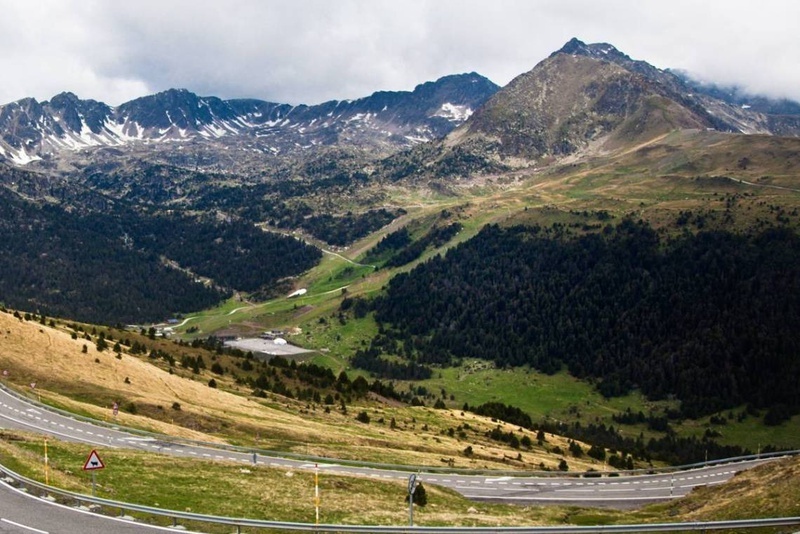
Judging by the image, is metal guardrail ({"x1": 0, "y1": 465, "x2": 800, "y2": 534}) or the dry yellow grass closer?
metal guardrail ({"x1": 0, "y1": 465, "x2": 800, "y2": 534})

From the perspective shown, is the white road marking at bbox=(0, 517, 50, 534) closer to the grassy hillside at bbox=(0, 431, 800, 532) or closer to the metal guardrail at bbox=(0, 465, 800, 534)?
the metal guardrail at bbox=(0, 465, 800, 534)

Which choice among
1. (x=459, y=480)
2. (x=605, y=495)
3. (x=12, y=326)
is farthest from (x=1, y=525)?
(x=12, y=326)

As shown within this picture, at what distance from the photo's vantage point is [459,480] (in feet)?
209

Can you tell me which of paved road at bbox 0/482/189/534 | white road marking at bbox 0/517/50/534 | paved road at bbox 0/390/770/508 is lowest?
paved road at bbox 0/390/770/508

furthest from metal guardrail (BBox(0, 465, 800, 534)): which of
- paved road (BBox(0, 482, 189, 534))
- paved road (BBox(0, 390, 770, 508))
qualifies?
paved road (BBox(0, 390, 770, 508))

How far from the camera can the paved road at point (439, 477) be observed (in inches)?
2076

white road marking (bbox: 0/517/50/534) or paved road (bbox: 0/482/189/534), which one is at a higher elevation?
white road marking (bbox: 0/517/50/534)

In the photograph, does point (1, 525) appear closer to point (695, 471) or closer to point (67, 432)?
point (67, 432)

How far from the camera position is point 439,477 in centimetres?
6375

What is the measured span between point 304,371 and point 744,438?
14013 centimetres

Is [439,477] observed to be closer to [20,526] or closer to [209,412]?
[209,412]

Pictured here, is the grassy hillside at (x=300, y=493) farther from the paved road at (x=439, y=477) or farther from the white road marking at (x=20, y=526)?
the paved road at (x=439, y=477)

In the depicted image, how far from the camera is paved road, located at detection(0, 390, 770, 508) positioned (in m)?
52.7

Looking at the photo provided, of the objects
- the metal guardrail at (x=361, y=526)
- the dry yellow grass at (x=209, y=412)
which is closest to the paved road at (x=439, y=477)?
the dry yellow grass at (x=209, y=412)
